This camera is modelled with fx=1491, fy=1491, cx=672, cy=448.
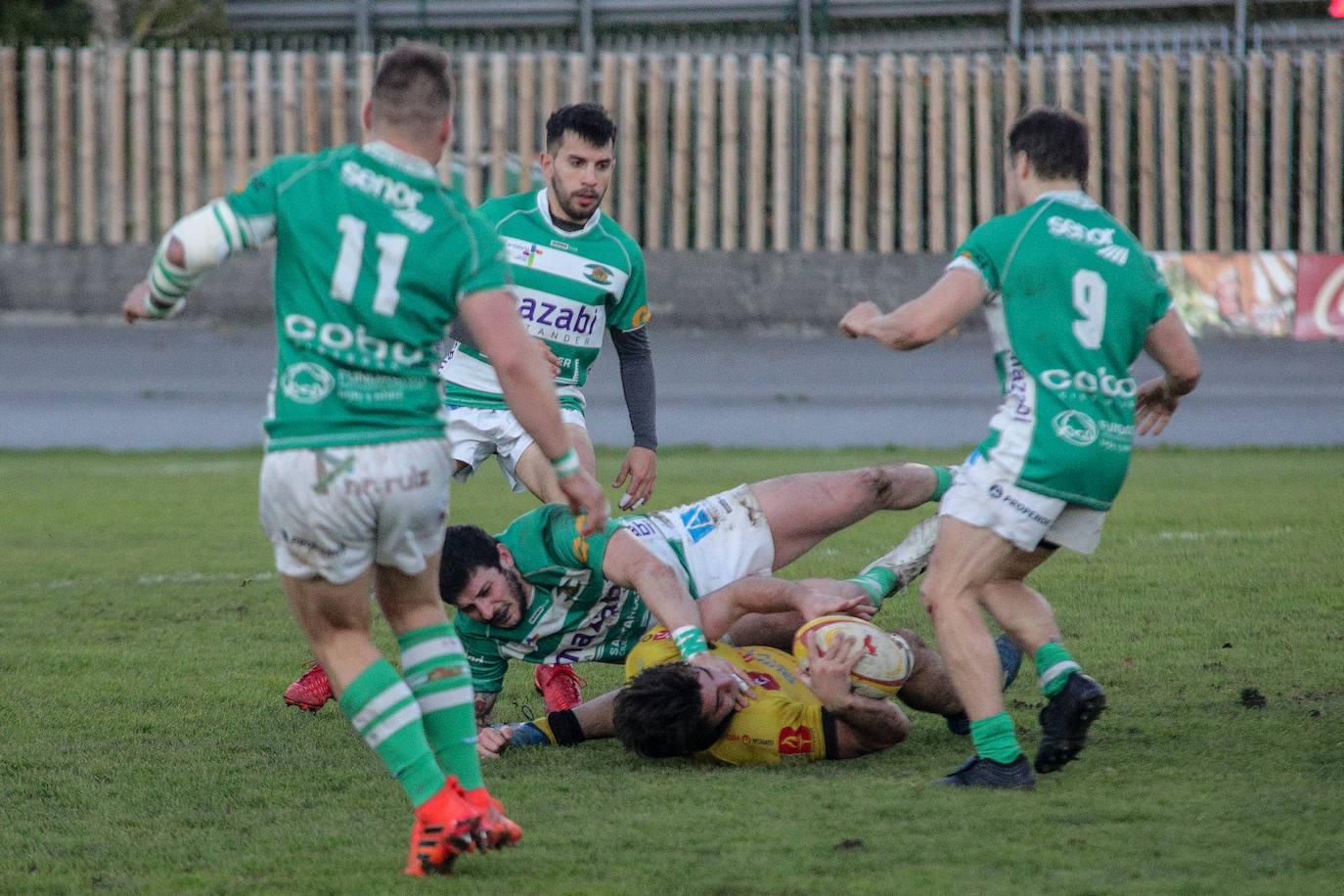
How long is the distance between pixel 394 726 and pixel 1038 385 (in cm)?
201

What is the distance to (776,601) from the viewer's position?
497 cm

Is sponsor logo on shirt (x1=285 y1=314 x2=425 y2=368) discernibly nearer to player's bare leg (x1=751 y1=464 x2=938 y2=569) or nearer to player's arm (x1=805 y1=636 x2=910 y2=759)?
player's arm (x1=805 y1=636 x2=910 y2=759)

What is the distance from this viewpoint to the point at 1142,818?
3824mm

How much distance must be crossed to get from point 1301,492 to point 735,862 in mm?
8308

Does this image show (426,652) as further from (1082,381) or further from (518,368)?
(1082,381)

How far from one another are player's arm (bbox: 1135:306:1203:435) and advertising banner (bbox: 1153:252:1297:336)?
13475mm

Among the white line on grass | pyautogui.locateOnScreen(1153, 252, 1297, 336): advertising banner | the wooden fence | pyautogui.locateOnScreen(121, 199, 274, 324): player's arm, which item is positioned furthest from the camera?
the wooden fence

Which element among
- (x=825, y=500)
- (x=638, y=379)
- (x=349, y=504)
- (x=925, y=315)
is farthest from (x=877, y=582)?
(x=349, y=504)

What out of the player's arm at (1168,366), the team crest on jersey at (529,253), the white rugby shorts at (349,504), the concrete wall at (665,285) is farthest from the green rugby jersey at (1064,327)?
the concrete wall at (665,285)

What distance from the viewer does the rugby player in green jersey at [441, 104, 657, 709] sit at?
6.10 metres

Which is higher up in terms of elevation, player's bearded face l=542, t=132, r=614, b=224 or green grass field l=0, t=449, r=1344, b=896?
player's bearded face l=542, t=132, r=614, b=224

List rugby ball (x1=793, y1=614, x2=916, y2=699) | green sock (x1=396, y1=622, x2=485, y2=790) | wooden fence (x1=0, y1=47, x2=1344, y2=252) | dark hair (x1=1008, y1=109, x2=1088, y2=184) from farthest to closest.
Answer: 1. wooden fence (x1=0, y1=47, x2=1344, y2=252)
2. rugby ball (x1=793, y1=614, x2=916, y2=699)
3. dark hair (x1=1008, y1=109, x2=1088, y2=184)
4. green sock (x1=396, y1=622, x2=485, y2=790)

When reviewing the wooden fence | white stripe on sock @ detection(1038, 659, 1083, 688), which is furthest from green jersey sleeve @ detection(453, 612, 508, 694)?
the wooden fence

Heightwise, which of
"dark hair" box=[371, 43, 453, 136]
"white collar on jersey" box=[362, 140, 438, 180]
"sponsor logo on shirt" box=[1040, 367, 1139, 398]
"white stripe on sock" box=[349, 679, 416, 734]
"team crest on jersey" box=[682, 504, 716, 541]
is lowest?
"white stripe on sock" box=[349, 679, 416, 734]
